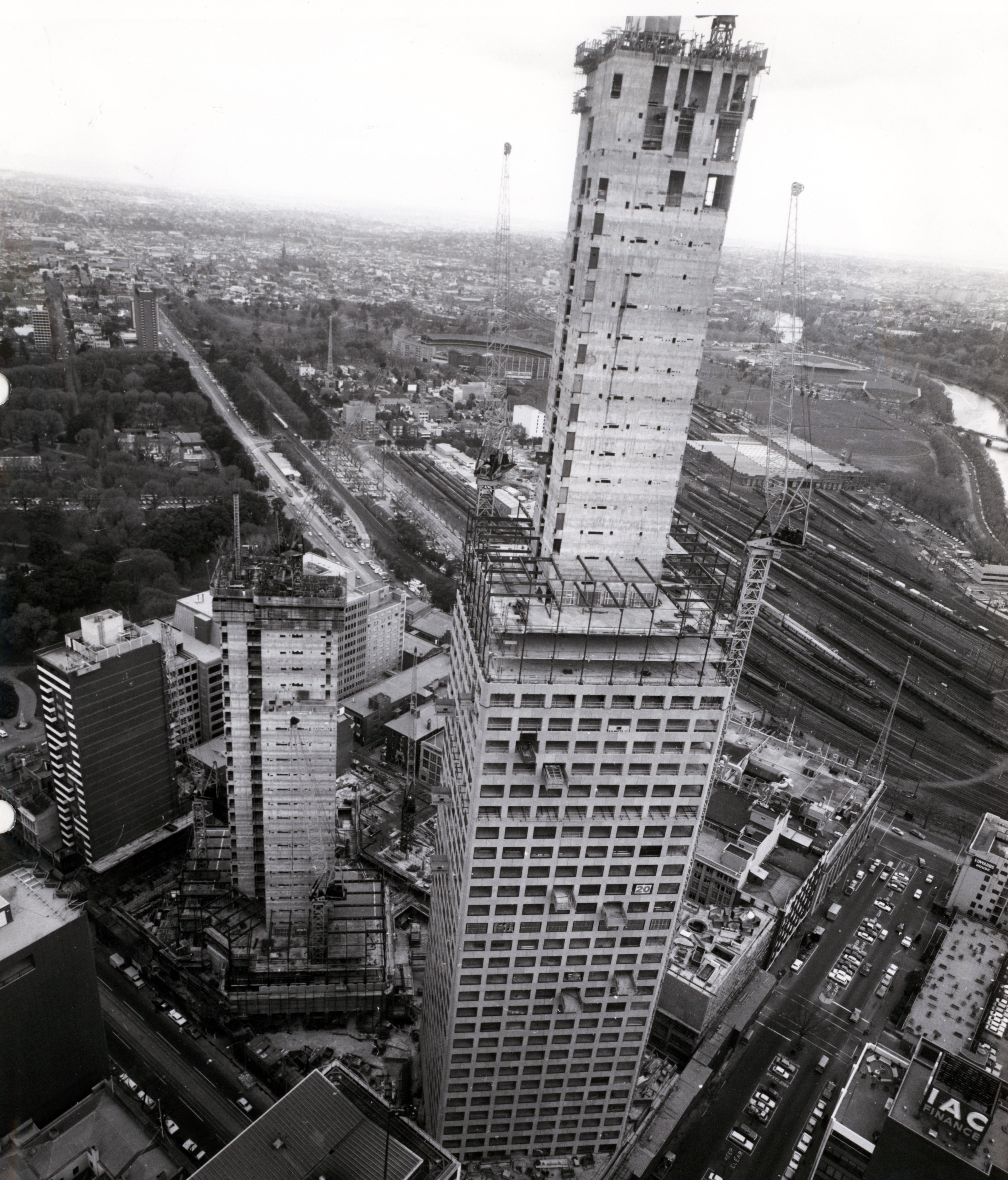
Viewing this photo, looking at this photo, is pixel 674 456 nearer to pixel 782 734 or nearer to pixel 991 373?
pixel 782 734

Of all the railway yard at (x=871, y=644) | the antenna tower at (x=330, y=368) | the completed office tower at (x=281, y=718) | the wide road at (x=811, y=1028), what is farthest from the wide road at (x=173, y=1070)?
the antenna tower at (x=330, y=368)

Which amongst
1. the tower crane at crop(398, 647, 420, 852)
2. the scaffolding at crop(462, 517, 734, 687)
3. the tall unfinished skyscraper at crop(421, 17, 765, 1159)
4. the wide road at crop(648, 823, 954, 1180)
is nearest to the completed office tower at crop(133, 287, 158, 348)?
the tower crane at crop(398, 647, 420, 852)

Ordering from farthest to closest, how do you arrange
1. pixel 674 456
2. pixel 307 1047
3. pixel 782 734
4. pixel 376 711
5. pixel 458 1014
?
pixel 782 734, pixel 376 711, pixel 307 1047, pixel 458 1014, pixel 674 456

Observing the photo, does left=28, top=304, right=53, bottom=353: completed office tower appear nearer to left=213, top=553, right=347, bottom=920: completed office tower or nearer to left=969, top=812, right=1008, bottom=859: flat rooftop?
left=213, top=553, right=347, bottom=920: completed office tower

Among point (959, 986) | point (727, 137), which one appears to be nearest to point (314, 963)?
point (959, 986)

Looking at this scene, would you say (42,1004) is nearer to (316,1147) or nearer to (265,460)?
(316,1147)

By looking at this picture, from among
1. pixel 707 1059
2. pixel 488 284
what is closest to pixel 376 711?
pixel 707 1059
